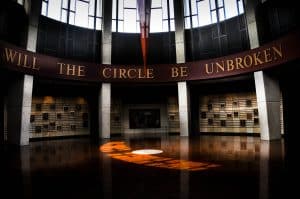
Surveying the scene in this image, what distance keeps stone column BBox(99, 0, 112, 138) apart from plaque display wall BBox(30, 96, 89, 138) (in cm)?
327

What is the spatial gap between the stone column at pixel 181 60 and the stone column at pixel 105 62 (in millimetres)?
6102

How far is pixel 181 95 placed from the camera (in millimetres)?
19656

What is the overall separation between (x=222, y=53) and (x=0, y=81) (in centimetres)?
1751

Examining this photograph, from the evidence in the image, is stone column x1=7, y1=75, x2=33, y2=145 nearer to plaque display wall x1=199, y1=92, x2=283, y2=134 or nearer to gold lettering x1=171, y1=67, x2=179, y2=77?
gold lettering x1=171, y1=67, x2=179, y2=77

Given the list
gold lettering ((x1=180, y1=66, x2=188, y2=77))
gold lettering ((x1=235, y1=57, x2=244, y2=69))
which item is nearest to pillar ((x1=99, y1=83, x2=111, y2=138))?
gold lettering ((x1=180, y1=66, x2=188, y2=77))

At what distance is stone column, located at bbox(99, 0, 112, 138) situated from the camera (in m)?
19.3

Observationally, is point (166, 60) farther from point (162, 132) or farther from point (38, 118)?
point (38, 118)

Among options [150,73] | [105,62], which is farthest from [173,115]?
[105,62]

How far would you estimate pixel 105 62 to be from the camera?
19.4 m

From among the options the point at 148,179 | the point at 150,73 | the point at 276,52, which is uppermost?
the point at 150,73

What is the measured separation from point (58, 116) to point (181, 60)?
12590mm

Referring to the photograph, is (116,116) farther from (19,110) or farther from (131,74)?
(19,110)

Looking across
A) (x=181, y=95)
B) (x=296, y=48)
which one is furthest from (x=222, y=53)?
(x=296, y=48)

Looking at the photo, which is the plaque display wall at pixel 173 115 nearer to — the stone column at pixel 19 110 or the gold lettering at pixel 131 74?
the gold lettering at pixel 131 74
